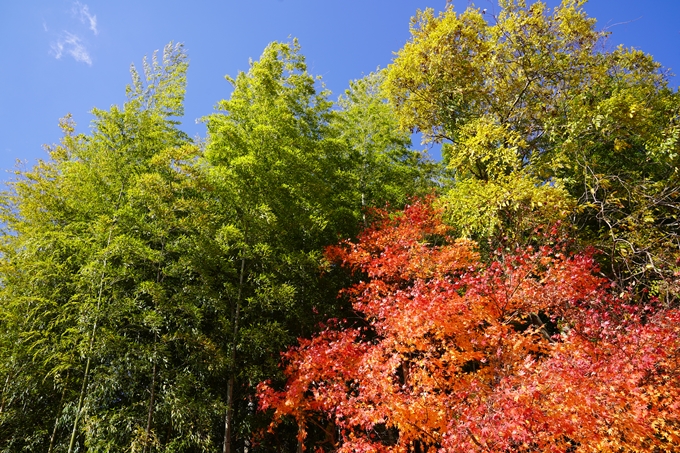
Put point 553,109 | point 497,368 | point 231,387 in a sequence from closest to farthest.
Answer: point 497,368
point 231,387
point 553,109

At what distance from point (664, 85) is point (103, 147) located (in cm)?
1177

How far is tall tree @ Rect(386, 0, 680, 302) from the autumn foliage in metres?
1.57

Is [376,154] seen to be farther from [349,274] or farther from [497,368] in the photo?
[497,368]

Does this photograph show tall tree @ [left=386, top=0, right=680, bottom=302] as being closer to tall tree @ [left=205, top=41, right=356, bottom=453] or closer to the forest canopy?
the forest canopy

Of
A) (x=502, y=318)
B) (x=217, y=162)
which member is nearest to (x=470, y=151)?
(x=502, y=318)

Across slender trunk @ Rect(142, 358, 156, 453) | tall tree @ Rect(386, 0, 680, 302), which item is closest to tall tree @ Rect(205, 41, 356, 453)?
slender trunk @ Rect(142, 358, 156, 453)

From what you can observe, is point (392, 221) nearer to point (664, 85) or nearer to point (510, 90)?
point (510, 90)

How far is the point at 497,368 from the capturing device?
5328 mm

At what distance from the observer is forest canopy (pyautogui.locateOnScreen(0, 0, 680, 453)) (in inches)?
197

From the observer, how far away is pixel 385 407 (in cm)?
527

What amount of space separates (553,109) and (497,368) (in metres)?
5.91

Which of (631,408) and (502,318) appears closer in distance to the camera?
(631,408)

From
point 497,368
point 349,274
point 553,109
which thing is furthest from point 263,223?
point 553,109

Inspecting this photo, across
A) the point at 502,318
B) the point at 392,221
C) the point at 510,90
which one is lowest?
the point at 502,318
